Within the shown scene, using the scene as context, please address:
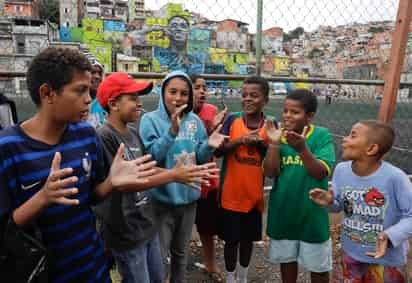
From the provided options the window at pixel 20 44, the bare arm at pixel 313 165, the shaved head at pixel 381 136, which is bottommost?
the bare arm at pixel 313 165

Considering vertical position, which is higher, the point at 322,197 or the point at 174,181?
the point at 174,181

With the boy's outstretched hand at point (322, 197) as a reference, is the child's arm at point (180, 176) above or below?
above

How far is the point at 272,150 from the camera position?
2059 mm

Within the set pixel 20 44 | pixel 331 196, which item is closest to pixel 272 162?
pixel 331 196

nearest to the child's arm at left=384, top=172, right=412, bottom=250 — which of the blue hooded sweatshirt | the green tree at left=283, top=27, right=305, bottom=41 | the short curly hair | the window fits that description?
the blue hooded sweatshirt

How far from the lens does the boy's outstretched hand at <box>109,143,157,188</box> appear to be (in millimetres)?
1366

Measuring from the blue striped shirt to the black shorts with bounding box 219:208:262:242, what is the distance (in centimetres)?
105

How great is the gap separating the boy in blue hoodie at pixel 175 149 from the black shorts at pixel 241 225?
0.30 meters

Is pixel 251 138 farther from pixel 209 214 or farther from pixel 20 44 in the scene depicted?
pixel 20 44

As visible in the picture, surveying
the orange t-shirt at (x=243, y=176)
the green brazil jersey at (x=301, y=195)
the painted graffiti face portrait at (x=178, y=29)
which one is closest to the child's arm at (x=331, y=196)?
the green brazil jersey at (x=301, y=195)

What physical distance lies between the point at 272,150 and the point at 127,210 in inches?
37.3

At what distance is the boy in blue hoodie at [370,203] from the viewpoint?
1779mm

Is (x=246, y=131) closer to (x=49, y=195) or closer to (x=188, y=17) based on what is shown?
(x=188, y=17)

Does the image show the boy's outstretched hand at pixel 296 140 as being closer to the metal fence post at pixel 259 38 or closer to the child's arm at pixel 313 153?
the child's arm at pixel 313 153
